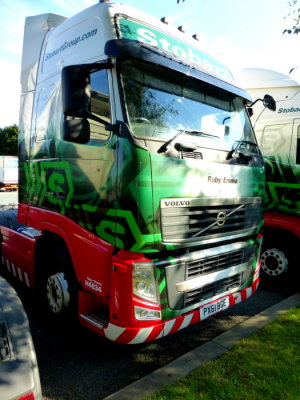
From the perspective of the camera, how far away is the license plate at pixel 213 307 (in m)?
3.01

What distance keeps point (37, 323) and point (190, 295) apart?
2.07 meters

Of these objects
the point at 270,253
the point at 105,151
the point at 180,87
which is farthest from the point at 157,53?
the point at 270,253

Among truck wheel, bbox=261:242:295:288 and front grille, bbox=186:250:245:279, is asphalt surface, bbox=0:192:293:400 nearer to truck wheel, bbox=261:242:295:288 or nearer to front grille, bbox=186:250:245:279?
front grille, bbox=186:250:245:279

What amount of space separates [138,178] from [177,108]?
0.96m

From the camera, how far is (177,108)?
305cm

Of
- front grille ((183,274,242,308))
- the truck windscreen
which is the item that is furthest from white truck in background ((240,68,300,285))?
front grille ((183,274,242,308))

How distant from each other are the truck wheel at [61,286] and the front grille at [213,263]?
1.21 metres

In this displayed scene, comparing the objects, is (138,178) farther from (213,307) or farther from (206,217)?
(213,307)

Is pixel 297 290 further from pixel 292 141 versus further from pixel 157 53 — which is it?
pixel 157 53

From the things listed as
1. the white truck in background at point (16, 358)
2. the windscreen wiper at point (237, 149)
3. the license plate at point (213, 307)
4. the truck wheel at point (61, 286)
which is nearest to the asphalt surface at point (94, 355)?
the truck wheel at point (61, 286)

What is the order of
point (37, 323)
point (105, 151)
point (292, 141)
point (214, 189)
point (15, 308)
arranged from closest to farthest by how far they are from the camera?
point (15, 308) < point (105, 151) < point (214, 189) < point (37, 323) < point (292, 141)

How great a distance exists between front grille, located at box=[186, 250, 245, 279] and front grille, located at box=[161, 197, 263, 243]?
0.76 feet

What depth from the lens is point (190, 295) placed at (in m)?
2.93

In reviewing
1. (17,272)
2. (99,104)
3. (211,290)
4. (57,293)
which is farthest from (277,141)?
(17,272)
